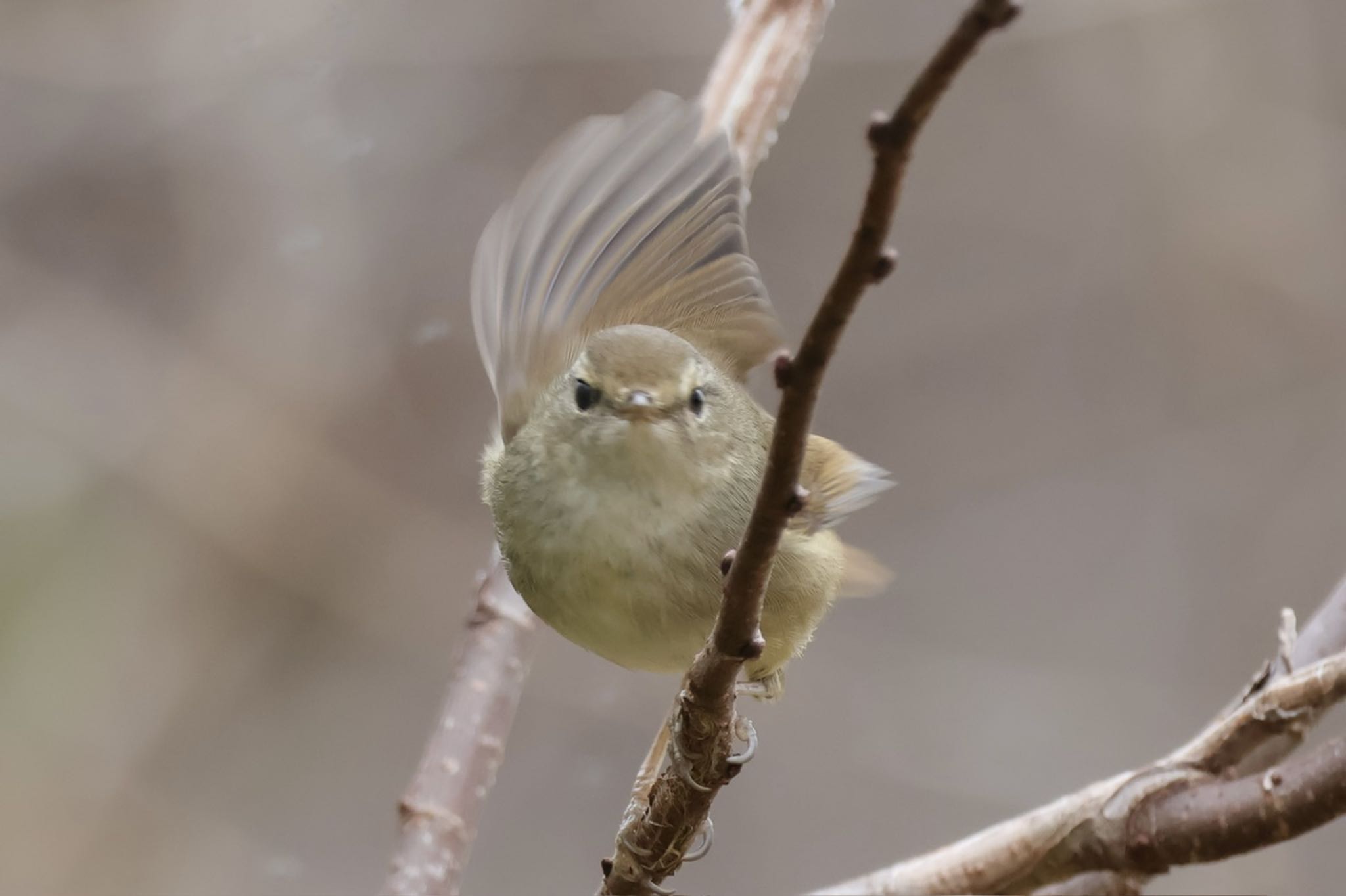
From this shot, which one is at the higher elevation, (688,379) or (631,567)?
(688,379)

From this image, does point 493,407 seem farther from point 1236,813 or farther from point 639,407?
point 1236,813

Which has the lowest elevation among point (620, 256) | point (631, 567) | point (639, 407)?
point (631, 567)

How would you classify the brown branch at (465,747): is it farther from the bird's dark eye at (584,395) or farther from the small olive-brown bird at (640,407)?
the bird's dark eye at (584,395)

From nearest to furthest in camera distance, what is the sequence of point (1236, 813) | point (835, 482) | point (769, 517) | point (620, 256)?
point (769, 517) → point (1236, 813) → point (835, 482) → point (620, 256)

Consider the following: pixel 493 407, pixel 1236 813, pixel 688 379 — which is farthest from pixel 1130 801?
pixel 493 407

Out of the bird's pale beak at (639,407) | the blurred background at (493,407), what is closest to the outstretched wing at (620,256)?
the bird's pale beak at (639,407)

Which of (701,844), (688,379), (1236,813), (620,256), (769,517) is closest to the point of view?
(769,517)

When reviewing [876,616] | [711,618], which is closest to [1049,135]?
[876,616]
